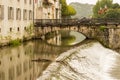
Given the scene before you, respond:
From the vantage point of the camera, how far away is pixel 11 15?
144ft

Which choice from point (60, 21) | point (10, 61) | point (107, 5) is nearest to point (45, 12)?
point (60, 21)

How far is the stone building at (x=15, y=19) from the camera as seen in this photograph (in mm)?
40500

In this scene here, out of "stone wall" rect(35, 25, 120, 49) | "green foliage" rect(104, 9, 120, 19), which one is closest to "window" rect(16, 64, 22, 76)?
"stone wall" rect(35, 25, 120, 49)

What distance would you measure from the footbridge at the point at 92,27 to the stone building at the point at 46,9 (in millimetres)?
4044

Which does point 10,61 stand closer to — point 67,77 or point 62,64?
point 62,64

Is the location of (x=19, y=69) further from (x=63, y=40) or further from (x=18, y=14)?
(x=63, y=40)

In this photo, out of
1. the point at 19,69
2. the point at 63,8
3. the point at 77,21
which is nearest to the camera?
the point at 19,69

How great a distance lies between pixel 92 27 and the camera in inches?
2057

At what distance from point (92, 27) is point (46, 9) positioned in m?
15.2

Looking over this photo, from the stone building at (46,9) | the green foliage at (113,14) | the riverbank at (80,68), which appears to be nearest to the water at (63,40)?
the stone building at (46,9)

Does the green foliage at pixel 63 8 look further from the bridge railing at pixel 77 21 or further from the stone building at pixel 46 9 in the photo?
the bridge railing at pixel 77 21

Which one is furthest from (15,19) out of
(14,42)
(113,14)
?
(113,14)

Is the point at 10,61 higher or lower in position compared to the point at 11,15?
lower

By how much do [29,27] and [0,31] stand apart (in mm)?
12331
